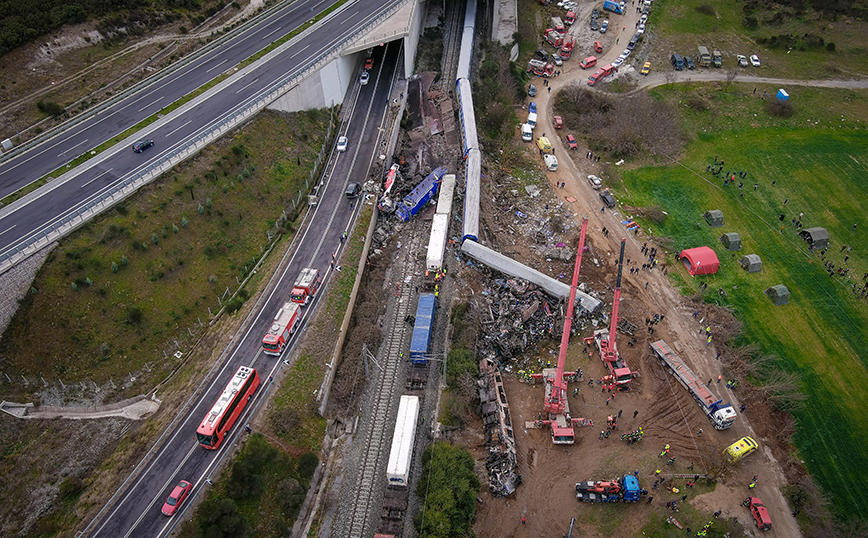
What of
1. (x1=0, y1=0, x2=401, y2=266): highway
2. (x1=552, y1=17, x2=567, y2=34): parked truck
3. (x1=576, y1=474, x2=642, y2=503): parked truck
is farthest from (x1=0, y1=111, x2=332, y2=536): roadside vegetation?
(x1=552, y1=17, x2=567, y2=34): parked truck

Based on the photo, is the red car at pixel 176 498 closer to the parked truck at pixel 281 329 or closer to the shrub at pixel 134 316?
the parked truck at pixel 281 329

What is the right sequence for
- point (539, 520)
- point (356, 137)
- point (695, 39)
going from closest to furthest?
1. point (539, 520)
2. point (356, 137)
3. point (695, 39)

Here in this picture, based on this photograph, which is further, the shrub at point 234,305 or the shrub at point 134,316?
the shrub at point 234,305

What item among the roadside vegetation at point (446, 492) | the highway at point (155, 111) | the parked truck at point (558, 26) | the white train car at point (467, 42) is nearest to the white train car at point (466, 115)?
the white train car at point (467, 42)

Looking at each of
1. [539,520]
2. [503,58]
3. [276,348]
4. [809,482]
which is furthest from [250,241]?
[809,482]

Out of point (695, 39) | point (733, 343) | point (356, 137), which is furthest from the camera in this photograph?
point (695, 39)

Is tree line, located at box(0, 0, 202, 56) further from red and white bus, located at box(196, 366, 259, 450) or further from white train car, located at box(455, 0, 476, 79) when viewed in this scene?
red and white bus, located at box(196, 366, 259, 450)

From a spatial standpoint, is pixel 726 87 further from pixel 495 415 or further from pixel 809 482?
pixel 495 415
